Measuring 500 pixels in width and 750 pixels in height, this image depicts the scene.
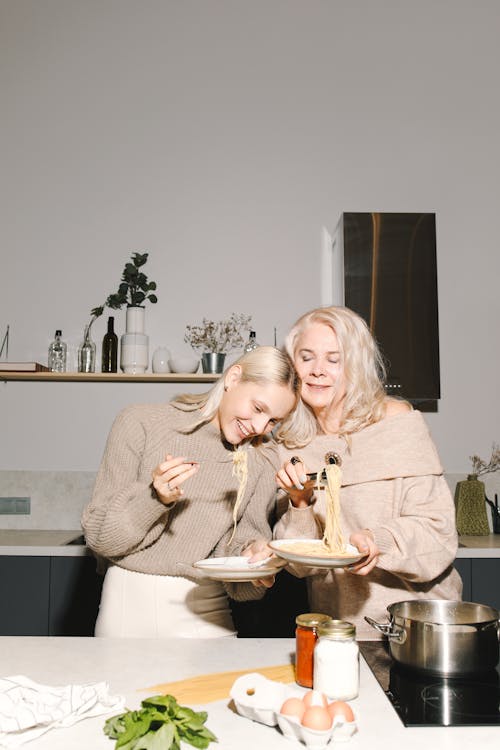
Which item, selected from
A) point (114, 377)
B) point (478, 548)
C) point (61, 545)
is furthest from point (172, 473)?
point (114, 377)

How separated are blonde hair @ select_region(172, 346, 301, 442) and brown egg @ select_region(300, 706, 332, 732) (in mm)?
1045

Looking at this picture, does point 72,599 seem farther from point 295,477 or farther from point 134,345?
point 295,477

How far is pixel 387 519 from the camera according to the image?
2008 millimetres

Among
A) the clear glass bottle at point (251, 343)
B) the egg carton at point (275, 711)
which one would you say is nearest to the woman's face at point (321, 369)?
the egg carton at point (275, 711)

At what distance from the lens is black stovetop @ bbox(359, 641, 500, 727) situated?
4.02 ft

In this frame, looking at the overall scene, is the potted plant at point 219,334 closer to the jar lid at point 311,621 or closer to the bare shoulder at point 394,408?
the bare shoulder at point 394,408

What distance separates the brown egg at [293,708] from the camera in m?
1.16

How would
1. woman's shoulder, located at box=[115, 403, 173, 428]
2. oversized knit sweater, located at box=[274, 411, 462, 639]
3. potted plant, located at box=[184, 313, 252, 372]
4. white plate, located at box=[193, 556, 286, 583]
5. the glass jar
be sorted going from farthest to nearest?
potted plant, located at box=[184, 313, 252, 372], woman's shoulder, located at box=[115, 403, 173, 428], oversized knit sweater, located at box=[274, 411, 462, 639], white plate, located at box=[193, 556, 286, 583], the glass jar

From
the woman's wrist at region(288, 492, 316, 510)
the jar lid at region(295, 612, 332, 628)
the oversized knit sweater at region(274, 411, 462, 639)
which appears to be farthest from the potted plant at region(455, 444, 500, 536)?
the jar lid at region(295, 612, 332, 628)

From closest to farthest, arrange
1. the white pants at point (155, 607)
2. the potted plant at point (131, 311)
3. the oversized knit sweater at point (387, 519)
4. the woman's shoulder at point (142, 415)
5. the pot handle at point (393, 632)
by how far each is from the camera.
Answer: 1. the pot handle at point (393, 632)
2. the oversized knit sweater at point (387, 519)
3. the white pants at point (155, 607)
4. the woman's shoulder at point (142, 415)
5. the potted plant at point (131, 311)

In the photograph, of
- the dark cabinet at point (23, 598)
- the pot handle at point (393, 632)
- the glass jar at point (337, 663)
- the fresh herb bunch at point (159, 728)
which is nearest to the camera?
the fresh herb bunch at point (159, 728)

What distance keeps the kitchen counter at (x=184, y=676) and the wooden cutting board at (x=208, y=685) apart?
2 cm

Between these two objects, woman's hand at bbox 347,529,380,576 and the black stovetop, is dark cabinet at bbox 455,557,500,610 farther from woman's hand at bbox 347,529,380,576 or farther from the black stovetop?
the black stovetop

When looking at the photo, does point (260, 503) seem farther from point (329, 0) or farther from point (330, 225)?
point (329, 0)
